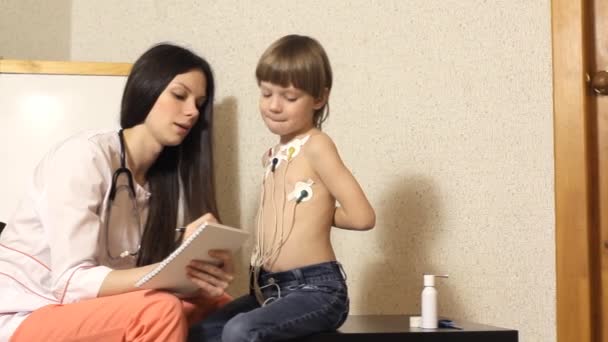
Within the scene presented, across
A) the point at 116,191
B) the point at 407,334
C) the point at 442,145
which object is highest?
the point at 442,145

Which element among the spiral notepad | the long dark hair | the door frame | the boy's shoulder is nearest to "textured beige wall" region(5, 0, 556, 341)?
the door frame

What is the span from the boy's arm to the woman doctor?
0.75 feet

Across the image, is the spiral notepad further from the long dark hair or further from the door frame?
the door frame

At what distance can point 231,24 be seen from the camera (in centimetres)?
209

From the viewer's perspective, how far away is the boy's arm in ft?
4.53

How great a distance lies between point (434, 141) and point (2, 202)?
1.08 metres

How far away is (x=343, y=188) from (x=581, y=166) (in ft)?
1.88

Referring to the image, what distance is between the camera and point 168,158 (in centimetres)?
171

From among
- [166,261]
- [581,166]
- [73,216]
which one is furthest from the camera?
[581,166]

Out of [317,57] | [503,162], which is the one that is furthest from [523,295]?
[317,57]

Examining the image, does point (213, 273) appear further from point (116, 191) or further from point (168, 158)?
point (168, 158)

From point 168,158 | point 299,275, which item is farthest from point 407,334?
point 168,158

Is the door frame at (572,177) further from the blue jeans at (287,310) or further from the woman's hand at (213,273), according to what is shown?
the woman's hand at (213,273)

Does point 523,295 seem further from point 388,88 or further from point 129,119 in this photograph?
point 129,119
